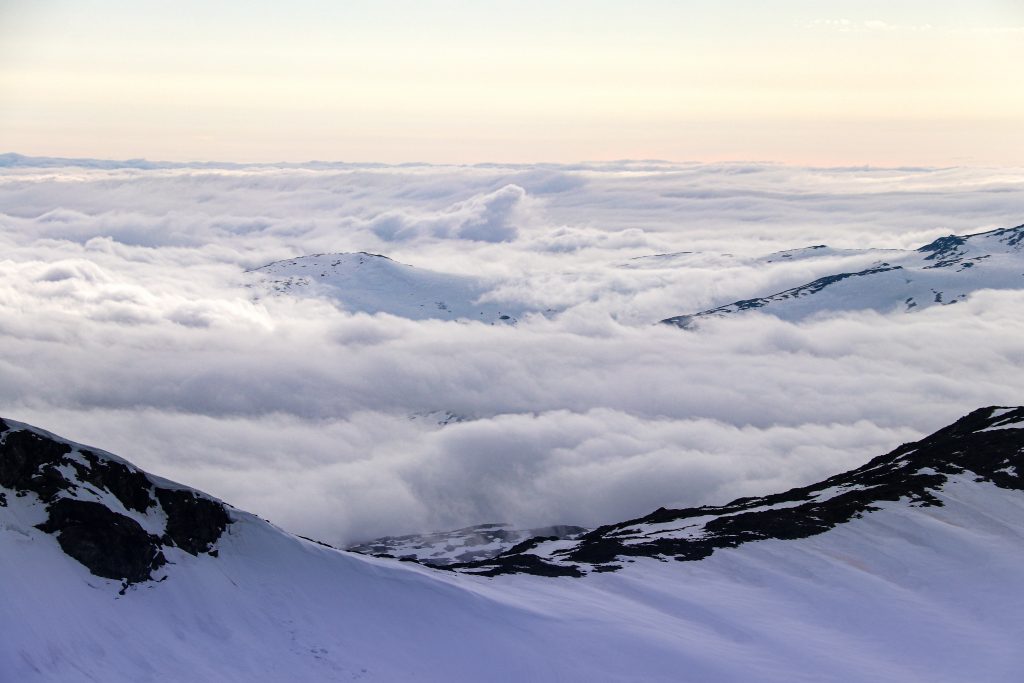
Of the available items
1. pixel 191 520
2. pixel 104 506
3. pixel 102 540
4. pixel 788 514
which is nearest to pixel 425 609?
pixel 191 520

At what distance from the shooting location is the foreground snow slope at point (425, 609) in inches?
3164

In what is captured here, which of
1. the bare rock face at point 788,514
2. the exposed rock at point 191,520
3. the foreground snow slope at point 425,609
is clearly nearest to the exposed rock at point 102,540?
the foreground snow slope at point 425,609

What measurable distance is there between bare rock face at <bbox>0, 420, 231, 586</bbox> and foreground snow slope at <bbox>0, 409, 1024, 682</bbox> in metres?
0.20

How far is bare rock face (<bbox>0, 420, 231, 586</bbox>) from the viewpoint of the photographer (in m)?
85.9

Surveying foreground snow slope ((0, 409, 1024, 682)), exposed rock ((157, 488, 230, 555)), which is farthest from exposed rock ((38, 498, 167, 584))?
exposed rock ((157, 488, 230, 555))

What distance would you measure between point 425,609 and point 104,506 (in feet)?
102

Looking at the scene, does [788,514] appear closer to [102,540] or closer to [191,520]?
[191,520]

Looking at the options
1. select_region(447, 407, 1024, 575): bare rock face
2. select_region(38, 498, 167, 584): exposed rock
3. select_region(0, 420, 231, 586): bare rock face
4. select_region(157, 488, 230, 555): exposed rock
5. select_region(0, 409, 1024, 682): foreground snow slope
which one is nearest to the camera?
select_region(0, 409, 1024, 682): foreground snow slope

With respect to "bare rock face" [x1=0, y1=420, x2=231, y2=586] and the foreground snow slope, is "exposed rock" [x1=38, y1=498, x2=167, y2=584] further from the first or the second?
the foreground snow slope

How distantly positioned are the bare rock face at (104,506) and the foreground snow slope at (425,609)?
0.66 feet

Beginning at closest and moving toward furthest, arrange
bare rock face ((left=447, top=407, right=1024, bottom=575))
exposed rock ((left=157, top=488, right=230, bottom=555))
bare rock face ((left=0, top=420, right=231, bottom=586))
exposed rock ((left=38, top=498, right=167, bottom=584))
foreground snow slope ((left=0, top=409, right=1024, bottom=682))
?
foreground snow slope ((left=0, top=409, right=1024, bottom=682)), exposed rock ((left=38, top=498, right=167, bottom=584)), bare rock face ((left=0, top=420, right=231, bottom=586)), exposed rock ((left=157, top=488, right=230, bottom=555)), bare rock face ((left=447, top=407, right=1024, bottom=575))

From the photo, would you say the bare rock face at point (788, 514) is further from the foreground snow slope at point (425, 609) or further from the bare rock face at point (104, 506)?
the bare rock face at point (104, 506)

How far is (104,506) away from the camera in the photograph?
3538 inches

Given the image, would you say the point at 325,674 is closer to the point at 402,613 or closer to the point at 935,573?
the point at 402,613
